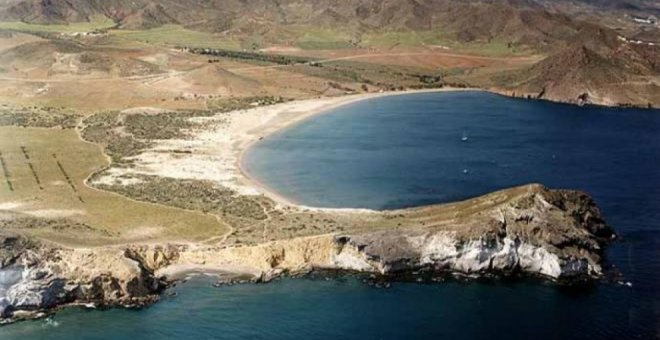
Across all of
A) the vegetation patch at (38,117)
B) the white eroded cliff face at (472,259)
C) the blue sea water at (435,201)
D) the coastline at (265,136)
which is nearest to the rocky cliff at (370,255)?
the white eroded cliff face at (472,259)

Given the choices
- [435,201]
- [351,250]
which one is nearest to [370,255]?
[351,250]

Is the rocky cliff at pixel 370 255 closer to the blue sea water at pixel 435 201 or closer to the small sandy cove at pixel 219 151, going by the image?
the blue sea water at pixel 435 201

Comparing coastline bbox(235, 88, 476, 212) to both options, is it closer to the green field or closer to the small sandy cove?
the small sandy cove

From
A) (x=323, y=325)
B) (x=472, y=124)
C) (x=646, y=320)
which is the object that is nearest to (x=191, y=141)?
(x=472, y=124)

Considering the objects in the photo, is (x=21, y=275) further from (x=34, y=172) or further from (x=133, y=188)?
(x=34, y=172)

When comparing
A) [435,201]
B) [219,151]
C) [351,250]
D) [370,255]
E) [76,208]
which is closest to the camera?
[370,255]

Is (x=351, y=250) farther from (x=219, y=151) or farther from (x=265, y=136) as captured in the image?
(x=265, y=136)
